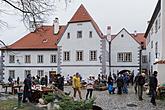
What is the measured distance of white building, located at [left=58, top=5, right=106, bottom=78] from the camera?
167 ft

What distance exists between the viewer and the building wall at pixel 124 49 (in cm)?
5600

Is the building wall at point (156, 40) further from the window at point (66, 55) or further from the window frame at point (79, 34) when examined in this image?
the window at point (66, 55)

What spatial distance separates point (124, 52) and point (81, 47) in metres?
8.59

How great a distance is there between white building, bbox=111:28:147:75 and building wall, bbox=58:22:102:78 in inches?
275

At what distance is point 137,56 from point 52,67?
13.5m

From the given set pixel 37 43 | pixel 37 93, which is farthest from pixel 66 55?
pixel 37 93

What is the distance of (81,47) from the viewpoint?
170 ft

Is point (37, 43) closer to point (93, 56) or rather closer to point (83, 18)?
point (83, 18)

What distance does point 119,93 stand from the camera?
28453 millimetres

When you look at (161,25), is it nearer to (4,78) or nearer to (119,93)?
(119,93)

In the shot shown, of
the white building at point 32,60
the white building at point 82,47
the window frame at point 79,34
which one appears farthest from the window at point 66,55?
the white building at point 32,60

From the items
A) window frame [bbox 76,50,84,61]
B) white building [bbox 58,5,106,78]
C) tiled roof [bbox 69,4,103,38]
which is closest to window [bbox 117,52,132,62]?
white building [bbox 58,5,106,78]

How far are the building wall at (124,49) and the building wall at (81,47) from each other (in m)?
7.07

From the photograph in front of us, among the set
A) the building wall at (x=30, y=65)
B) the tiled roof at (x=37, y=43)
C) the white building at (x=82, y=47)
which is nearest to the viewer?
the white building at (x=82, y=47)
